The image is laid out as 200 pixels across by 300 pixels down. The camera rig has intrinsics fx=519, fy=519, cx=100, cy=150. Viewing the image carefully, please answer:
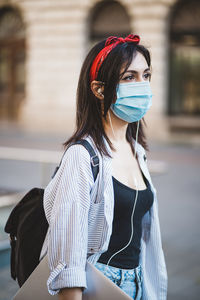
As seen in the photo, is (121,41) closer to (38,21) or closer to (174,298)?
(174,298)

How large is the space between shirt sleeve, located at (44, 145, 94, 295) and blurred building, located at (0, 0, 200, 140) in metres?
14.7

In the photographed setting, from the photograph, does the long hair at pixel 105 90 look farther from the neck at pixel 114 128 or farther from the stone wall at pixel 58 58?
the stone wall at pixel 58 58

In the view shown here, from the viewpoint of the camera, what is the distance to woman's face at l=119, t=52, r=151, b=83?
7.28 feet

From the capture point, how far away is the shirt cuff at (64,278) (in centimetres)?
190

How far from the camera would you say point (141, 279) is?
2.33 meters

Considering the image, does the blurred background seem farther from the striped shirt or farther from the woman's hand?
the woman's hand

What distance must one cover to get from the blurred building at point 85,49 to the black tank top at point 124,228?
1438 centimetres

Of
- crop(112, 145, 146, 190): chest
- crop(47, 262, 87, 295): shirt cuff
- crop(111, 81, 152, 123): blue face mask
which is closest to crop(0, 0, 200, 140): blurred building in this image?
crop(112, 145, 146, 190): chest

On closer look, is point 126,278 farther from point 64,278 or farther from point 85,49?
point 85,49

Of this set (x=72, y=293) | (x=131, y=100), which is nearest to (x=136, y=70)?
(x=131, y=100)

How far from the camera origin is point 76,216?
6.46 feet

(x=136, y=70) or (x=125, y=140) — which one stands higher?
(x=136, y=70)

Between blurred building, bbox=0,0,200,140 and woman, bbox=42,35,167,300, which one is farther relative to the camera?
blurred building, bbox=0,0,200,140

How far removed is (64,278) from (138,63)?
0.95 meters
